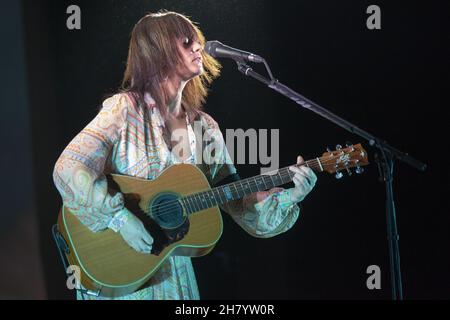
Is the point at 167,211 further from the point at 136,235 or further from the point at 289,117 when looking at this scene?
the point at 289,117

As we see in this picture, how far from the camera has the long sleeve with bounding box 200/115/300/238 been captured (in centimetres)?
238

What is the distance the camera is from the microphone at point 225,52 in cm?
222

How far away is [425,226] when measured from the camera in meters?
2.72

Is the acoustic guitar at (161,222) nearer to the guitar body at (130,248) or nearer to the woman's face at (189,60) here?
the guitar body at (130,248)

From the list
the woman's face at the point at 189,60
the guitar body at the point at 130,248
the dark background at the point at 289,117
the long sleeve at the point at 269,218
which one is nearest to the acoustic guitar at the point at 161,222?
the guitar body at the point at 130,248

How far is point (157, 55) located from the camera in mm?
2342

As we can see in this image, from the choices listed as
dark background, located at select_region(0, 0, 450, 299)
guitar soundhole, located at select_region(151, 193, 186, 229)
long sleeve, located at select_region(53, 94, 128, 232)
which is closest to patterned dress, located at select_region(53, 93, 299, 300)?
long sleeve, located at select_region(53, 94, 128, 232)

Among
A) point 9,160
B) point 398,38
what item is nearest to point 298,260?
point 398,38

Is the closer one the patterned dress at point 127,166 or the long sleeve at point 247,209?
the patterned dress at point 127,166

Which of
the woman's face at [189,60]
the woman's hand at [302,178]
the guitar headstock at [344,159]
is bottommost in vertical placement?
the woman's hand at [302,178]

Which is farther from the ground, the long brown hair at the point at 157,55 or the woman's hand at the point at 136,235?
the long brown hair at the point at 157,55

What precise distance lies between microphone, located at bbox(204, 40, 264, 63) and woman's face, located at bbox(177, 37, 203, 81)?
0.17 ft

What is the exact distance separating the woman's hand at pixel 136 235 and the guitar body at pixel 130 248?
0.02 m
